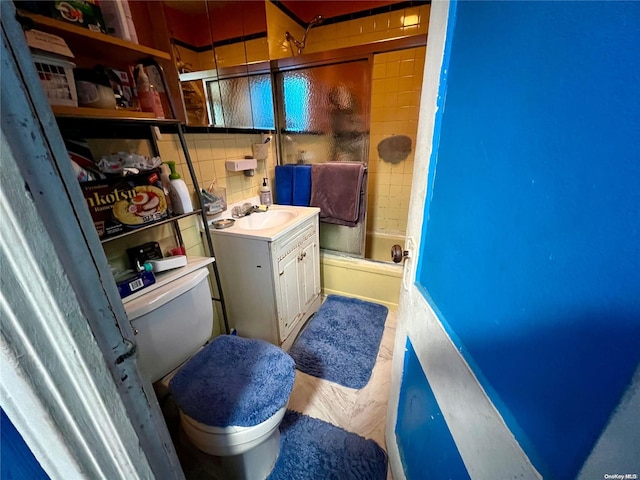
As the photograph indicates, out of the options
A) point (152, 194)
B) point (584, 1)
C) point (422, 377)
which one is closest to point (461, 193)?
point (584, 1)

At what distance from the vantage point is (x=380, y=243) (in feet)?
7.83

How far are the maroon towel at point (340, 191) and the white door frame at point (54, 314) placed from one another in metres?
1.49

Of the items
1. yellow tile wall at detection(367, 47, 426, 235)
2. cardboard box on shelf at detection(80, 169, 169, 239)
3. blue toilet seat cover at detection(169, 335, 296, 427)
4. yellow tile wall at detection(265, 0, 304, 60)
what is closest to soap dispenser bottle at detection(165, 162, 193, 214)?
cardboard box on shelf at detection(80, 169, 169, 239)

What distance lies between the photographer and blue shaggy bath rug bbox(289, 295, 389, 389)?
4.51ft

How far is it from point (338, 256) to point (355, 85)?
48.0 inches

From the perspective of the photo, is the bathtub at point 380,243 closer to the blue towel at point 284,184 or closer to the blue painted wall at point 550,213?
the blue towel at point 284,184

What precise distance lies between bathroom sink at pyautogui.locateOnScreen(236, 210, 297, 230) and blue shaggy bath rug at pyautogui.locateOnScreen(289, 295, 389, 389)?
75 cm

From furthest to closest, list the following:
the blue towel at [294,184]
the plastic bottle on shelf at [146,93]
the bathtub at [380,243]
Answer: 1. the bathtub at [380,243]
2. the blue towel at [294,184]
3. the plastic bottle on shelf at [146,93]

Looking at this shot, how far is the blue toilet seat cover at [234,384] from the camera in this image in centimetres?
74

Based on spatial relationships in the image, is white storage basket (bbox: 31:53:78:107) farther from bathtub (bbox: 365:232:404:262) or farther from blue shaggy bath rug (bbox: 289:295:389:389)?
bathtub (bbox: 365:232:404:262)

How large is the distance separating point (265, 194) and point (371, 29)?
1.65 m

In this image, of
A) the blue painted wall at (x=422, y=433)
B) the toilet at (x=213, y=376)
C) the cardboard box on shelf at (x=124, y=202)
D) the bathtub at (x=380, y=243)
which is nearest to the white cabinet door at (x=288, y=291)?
the toilet at (x=213, y=376)

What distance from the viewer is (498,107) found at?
35cm

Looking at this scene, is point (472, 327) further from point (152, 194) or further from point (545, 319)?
point (152, 194)
